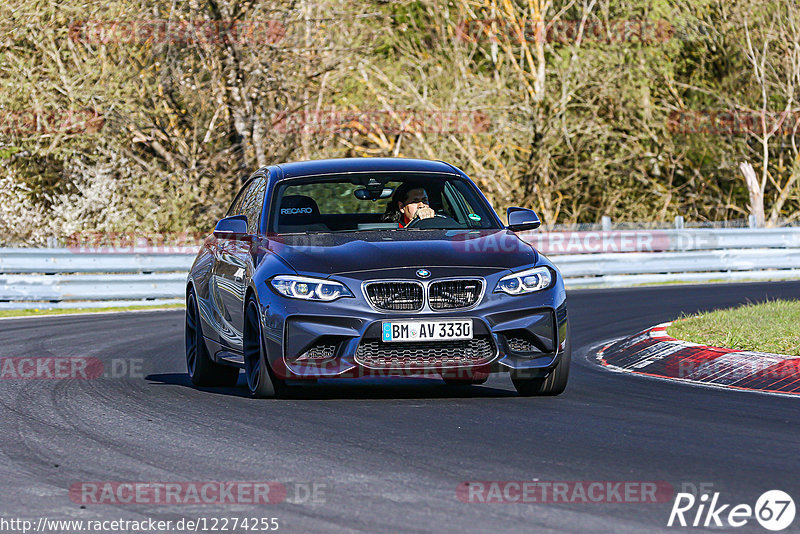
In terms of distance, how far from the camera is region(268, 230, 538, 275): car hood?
882cm

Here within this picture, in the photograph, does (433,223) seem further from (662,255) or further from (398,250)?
(662,255)

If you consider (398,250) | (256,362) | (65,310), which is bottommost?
(65,310)

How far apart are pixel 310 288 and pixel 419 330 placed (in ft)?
2.45

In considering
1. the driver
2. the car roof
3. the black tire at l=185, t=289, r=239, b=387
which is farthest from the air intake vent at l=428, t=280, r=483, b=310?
the black tire at l=185, t=289, r=239, b=387

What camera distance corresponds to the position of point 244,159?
2881 centimetres

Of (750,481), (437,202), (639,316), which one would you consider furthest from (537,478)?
(639,316)

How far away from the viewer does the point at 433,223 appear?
1005 centimetres

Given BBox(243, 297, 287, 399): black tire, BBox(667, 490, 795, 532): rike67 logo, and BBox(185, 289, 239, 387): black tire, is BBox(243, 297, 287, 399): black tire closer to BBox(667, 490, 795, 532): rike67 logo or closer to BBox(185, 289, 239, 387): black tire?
BBox(185, 289, 239, 387): black tire

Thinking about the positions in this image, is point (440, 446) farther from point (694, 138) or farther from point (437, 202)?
point (694, 138)

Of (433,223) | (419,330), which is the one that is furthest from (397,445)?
(433,223)

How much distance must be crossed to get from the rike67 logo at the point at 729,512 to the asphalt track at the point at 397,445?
65 millimetres

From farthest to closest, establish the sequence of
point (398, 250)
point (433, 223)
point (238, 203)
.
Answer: point (238, 203), point (433, 223), point (398, 250)

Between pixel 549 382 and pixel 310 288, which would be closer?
pixel 310 288

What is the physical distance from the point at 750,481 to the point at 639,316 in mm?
10773
